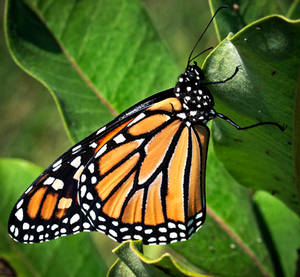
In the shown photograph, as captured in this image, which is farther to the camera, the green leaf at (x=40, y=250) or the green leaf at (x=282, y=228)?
the green leaf at (x=40, y=250)

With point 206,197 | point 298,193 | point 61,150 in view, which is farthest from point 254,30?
point 61,150

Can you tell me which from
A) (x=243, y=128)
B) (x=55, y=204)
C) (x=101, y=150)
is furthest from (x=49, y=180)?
(x=243, y=128)

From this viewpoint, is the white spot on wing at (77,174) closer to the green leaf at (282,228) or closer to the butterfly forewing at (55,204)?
the butterfly forewing at (55,204)

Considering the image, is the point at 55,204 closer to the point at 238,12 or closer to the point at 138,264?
the point at 138,264

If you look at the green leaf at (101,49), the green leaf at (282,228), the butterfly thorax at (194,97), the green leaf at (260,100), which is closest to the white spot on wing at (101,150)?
the green leaf at (101,49)

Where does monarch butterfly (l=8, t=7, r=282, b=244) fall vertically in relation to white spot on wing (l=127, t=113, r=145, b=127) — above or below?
below

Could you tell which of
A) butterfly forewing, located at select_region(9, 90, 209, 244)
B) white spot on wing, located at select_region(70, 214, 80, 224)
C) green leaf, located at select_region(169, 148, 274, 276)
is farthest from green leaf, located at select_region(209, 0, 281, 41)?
white spot on wing, located at select_region(70, 214, 80, 224)

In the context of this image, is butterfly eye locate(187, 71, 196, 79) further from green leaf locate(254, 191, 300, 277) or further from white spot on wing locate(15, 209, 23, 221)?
white spot on wing locate(15, 209, 23, 221)
